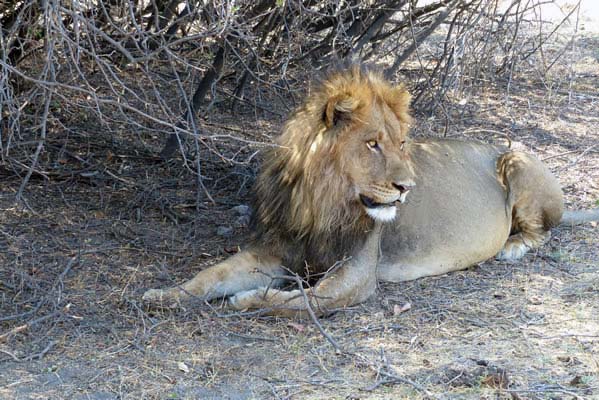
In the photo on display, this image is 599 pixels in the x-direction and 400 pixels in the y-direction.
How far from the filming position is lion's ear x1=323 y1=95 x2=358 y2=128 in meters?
4.57

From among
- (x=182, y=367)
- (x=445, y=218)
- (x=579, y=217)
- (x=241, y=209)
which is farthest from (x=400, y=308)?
(x=579, y=217)

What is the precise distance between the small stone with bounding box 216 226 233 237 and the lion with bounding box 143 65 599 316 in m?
0.66

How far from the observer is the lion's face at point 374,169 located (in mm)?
4527

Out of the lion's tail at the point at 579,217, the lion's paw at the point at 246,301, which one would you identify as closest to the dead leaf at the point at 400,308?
the lion's paw at the point at 246,301

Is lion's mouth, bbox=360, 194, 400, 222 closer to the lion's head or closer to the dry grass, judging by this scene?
the lion's head

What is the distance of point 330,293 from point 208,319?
2.14 feet

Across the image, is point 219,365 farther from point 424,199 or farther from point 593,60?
point 593,60

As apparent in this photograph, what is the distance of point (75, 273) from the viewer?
480 centimetres

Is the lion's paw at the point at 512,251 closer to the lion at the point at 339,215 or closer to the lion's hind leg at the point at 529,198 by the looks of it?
the lion's hind leg at the point at 529,198

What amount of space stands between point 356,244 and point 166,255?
112cm

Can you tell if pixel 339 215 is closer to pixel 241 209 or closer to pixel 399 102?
pixel 399 102

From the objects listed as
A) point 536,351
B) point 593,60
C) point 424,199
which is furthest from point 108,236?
point 593,60

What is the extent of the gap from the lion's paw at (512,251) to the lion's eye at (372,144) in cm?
158

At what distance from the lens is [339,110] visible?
457 centimetres
